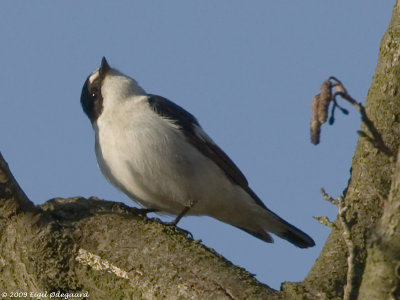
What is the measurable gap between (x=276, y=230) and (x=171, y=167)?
4.40ft

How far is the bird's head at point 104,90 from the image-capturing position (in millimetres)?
7457

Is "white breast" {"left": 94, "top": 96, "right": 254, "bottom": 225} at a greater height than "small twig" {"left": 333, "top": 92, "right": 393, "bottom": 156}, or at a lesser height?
greater

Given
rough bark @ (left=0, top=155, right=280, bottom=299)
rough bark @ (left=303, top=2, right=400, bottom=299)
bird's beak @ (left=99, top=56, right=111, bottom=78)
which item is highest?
bird's beak @ (left=99, top=56, right=111, bottom=78)

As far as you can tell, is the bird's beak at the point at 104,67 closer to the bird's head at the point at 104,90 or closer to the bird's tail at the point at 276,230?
the bird's head at the point at 104,90

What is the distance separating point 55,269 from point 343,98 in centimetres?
251

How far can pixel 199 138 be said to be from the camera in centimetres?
702

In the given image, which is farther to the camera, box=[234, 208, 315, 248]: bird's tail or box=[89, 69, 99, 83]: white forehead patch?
box=[89, 69, 99, 83]: white forehead patch

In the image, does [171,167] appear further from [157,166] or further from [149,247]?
[149,247]

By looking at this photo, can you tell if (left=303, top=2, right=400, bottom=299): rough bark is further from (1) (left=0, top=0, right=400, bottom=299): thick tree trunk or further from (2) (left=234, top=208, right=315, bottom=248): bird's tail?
(2) (left=234, top=208, right=315, bottom=248): bird's tail

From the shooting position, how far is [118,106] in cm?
705

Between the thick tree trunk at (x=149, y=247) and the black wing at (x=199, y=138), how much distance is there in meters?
1.67

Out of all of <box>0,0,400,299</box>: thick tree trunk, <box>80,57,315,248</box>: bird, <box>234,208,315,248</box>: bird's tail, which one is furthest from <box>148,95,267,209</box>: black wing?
<box>0,0,400,299</box>: thick tree trunk

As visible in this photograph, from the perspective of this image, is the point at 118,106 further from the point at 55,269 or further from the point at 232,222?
the point at 55,269

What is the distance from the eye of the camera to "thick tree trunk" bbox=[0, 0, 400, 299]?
167 inches
